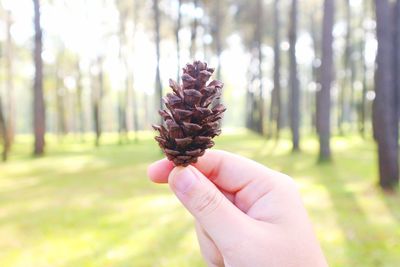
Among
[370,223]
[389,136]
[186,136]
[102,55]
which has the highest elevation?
[102,55]

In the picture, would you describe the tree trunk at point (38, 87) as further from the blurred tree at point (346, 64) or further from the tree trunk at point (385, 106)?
the blurred tree at point (346, 64)

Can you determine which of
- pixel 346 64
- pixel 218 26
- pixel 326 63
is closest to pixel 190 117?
pixel 326 63

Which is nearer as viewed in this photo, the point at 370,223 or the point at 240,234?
the point at 240,234

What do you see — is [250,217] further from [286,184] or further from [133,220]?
[133,220]

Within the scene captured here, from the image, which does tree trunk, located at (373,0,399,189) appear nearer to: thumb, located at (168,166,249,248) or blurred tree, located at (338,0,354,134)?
thumb, located at (168,166,249,248)

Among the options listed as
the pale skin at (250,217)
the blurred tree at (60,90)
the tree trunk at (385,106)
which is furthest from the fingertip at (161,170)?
the blurred tree at (60,90)

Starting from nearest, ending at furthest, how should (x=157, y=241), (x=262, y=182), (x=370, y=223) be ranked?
(x=262, y=182), (x=157, y=241), (x=370, y=223)

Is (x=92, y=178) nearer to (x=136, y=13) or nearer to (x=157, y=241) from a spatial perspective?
(x=157, y=241)

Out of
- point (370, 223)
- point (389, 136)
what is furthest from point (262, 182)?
point (389, 136)
